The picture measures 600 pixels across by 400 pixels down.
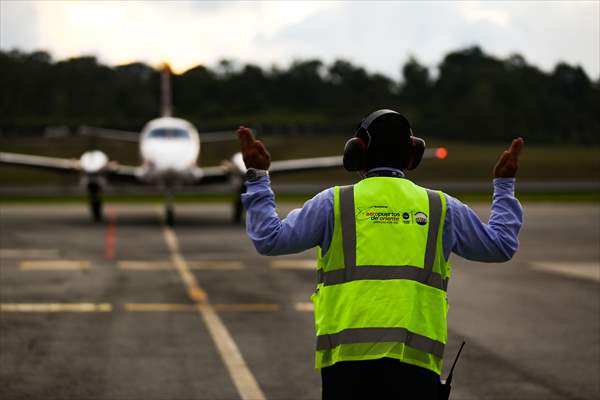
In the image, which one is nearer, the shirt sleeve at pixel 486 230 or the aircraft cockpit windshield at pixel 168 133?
the shirt sleeve at pixel 486 230

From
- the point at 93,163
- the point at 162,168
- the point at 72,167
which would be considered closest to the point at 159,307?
the point at 162,168

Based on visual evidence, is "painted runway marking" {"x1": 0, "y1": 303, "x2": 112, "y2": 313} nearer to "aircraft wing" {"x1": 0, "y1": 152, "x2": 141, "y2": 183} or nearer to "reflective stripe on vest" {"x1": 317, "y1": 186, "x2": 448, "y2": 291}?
"reflective stripe on vest" {"x1": 317, "y1": 186, "x2": 448, "y2": 291}

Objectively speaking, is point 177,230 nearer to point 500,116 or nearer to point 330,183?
point 330,183

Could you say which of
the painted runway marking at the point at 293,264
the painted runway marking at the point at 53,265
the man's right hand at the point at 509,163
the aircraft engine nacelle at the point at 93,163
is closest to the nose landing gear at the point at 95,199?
the aircraft engine nacelle at the point at 93,163

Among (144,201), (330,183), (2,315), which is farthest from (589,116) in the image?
(330,183)

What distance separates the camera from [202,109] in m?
117

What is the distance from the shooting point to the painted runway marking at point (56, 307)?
1294cm

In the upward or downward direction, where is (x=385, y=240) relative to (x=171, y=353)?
upward

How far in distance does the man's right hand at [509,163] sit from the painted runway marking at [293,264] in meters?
14.6

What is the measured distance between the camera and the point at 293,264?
65.1ft

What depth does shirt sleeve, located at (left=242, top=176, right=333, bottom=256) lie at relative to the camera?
416 centimetres

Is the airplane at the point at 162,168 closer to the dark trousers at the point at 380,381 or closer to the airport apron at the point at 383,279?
the airport apron at the point at 383,279

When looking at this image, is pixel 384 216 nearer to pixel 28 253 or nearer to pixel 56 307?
Answer: pixel 56 307

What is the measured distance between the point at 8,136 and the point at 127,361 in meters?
81.1
